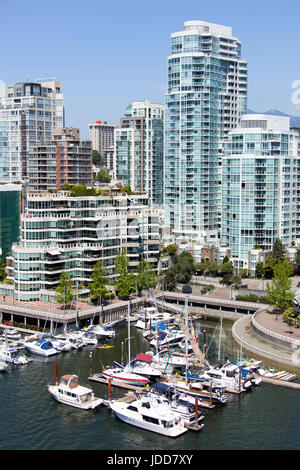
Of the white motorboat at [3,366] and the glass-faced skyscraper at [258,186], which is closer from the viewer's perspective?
the white motorboat at [3,366]

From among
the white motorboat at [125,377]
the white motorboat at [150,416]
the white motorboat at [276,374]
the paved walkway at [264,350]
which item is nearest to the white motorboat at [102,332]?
the white motorboat at [125,377]

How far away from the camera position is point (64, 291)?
87.1 meters

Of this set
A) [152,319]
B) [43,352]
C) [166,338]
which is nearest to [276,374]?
[166,338]

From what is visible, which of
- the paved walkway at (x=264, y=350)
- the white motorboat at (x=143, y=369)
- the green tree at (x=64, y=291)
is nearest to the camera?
the white motorboat at (x=143, y=369)

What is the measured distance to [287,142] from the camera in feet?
375

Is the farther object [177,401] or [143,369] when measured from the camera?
[143,369]

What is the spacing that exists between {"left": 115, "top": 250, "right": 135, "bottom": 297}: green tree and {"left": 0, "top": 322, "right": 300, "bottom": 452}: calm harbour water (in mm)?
27240

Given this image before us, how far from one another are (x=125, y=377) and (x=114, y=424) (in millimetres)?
9273

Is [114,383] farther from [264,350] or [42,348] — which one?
[264,350]

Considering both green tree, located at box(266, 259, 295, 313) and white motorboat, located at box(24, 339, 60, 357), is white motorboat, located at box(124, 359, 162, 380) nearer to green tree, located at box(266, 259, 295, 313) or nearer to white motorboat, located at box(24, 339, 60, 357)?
white motorboat, located at box(24, 339, 60, 357)

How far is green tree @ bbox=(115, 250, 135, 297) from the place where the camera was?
95625 millimetres

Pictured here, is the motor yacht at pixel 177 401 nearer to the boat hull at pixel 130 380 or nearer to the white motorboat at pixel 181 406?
the white motorboat at pixel 181 406

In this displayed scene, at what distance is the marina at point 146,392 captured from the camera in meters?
53.8
